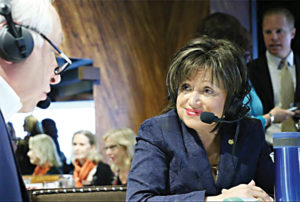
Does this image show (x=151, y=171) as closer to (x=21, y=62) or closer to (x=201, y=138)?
(x=201, y=138)

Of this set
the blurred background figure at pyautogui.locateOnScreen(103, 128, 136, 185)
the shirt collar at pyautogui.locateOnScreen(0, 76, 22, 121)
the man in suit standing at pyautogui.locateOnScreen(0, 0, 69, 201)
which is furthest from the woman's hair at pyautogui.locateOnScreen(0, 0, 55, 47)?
the blurred background figure at pyautogui.locateOnScreen(103, 128, 136, 185)

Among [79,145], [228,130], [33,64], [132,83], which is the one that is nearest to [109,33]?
[132,83]

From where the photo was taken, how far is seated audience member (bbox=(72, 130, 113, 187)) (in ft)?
13.3

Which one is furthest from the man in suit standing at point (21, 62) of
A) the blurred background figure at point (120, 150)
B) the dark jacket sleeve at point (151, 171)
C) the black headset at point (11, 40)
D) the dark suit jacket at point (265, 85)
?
the blurred background figure at point (120, 150)

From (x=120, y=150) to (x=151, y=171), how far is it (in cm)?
260

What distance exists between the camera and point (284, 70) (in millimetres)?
2961

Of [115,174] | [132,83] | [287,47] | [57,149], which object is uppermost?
[287,47]

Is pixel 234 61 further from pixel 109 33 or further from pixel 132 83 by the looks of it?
pixel 132 83

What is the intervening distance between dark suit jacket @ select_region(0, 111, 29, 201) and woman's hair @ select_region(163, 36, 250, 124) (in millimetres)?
665

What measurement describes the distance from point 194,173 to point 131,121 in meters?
2.98

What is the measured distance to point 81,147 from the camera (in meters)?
4.19

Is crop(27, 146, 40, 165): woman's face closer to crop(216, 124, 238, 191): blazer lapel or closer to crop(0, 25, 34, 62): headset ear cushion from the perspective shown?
crop(216, 124, 238, 191): blazer lapel

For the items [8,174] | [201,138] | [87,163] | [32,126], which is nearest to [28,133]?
[32,126]

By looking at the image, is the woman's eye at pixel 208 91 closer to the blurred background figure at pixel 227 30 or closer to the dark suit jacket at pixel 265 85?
the blurred background figure at pixel 227 30
